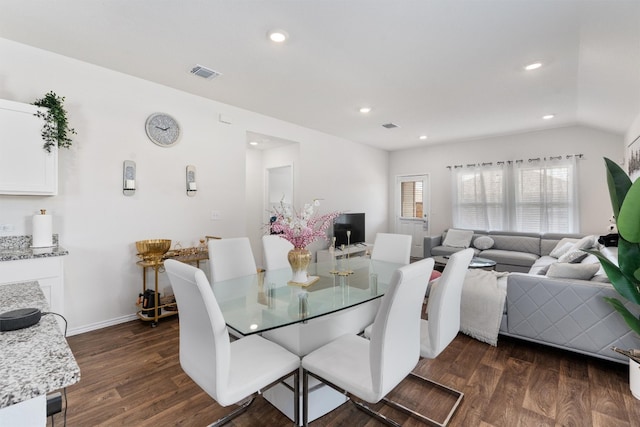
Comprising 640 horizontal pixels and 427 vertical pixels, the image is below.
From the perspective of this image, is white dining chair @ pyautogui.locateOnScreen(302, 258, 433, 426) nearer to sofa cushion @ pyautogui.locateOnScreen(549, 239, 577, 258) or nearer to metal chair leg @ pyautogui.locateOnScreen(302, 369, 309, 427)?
metal chair leg @ pyautogui.locateOnScreen(302, 369, 309, 427)

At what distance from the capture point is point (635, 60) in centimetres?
247

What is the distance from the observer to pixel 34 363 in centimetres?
68

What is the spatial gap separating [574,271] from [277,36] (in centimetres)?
312

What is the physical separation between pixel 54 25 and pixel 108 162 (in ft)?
3.95

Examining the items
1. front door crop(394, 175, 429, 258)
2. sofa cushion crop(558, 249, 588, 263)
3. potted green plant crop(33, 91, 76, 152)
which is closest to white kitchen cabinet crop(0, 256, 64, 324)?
potted green plant crop(33, 91, 76, 152)

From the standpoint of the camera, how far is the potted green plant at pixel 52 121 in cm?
255

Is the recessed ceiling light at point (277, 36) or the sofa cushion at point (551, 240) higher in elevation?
the recessed ceiling light at point (277, 36)

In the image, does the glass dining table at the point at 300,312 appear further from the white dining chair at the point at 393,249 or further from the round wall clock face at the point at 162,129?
the round wall clock face at the point at 162,129

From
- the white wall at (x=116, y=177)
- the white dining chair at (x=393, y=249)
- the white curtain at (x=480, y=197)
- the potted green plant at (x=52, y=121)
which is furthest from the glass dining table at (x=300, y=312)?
the white curtain at (x=480, y=197)

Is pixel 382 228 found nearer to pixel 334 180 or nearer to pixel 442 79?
pixel 334 180

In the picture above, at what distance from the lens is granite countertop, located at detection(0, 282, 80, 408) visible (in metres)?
0.59

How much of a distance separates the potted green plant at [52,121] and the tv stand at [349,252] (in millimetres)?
3726

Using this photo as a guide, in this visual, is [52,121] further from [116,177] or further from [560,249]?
[560,249]

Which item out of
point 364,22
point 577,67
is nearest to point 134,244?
point 364,22
